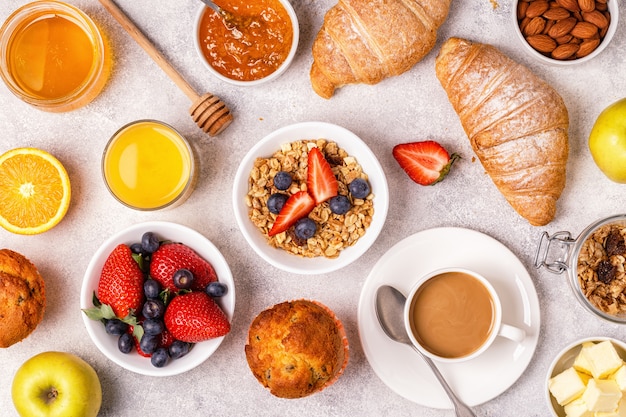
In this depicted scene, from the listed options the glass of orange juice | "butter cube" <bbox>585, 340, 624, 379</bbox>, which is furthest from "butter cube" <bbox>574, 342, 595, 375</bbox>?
the glass of orange juice

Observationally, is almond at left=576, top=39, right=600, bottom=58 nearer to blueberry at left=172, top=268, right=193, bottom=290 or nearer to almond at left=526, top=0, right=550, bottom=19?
almond at left=526, top=0, right=550, bottom=19

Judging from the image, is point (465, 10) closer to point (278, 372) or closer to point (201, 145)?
point (201, 145)

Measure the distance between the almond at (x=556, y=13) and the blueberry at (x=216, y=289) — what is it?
1313 millimetres

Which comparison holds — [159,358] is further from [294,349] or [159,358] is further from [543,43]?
[543,43]

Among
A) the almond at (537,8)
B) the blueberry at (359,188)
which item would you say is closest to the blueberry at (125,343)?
the blueberry at (359,188)

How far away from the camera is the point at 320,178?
200cm

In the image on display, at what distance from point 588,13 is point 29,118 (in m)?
1.87

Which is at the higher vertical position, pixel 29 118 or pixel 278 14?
pixel 29 118

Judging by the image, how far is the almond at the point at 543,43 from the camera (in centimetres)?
202

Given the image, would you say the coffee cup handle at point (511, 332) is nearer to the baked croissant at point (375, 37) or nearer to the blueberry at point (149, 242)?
the baked croissant at point (375, 37)

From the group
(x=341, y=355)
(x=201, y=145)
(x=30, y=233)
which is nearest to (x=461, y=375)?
(x=341, y=355)

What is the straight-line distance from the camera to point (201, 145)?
7.20 ft

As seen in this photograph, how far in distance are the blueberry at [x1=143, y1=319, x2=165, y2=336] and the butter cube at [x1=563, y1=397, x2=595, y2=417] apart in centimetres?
129

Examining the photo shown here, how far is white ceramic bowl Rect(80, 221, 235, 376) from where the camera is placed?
204 centimetres
